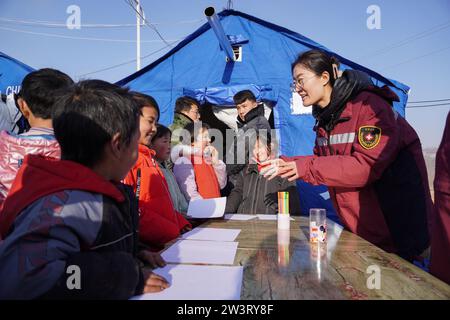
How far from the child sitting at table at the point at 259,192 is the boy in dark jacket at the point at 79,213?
204 centimetres

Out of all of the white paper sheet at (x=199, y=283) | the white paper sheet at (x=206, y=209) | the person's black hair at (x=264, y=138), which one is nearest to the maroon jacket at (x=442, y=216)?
the white paper sheet at (x=199, y=283)

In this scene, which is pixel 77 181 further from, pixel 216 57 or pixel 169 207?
pixel 216 57

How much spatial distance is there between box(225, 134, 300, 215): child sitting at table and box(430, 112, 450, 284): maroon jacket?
1.80 m

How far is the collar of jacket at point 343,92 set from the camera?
1684 mm

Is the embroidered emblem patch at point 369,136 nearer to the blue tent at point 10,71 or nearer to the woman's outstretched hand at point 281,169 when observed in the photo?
the woman's outstretched hand at point 281,169

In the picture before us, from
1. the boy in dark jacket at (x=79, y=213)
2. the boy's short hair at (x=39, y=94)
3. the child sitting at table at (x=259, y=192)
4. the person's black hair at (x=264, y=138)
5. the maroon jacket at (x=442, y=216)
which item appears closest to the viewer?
the boy in dark jacket at (x=79, y=213)

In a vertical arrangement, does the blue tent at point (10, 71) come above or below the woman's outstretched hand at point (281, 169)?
above

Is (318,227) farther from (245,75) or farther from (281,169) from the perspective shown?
(245,75)

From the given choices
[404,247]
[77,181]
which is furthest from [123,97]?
[404,247]

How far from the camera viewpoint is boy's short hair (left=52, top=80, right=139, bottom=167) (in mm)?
902

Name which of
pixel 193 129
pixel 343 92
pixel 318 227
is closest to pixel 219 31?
pixel 193 129

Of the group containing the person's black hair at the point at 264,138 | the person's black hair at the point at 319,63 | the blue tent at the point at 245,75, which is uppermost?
the blue tent at the point at 245,75

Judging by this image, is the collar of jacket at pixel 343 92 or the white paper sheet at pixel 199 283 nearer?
the white paper sheet at pixel 199 283

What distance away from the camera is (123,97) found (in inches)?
38.9
